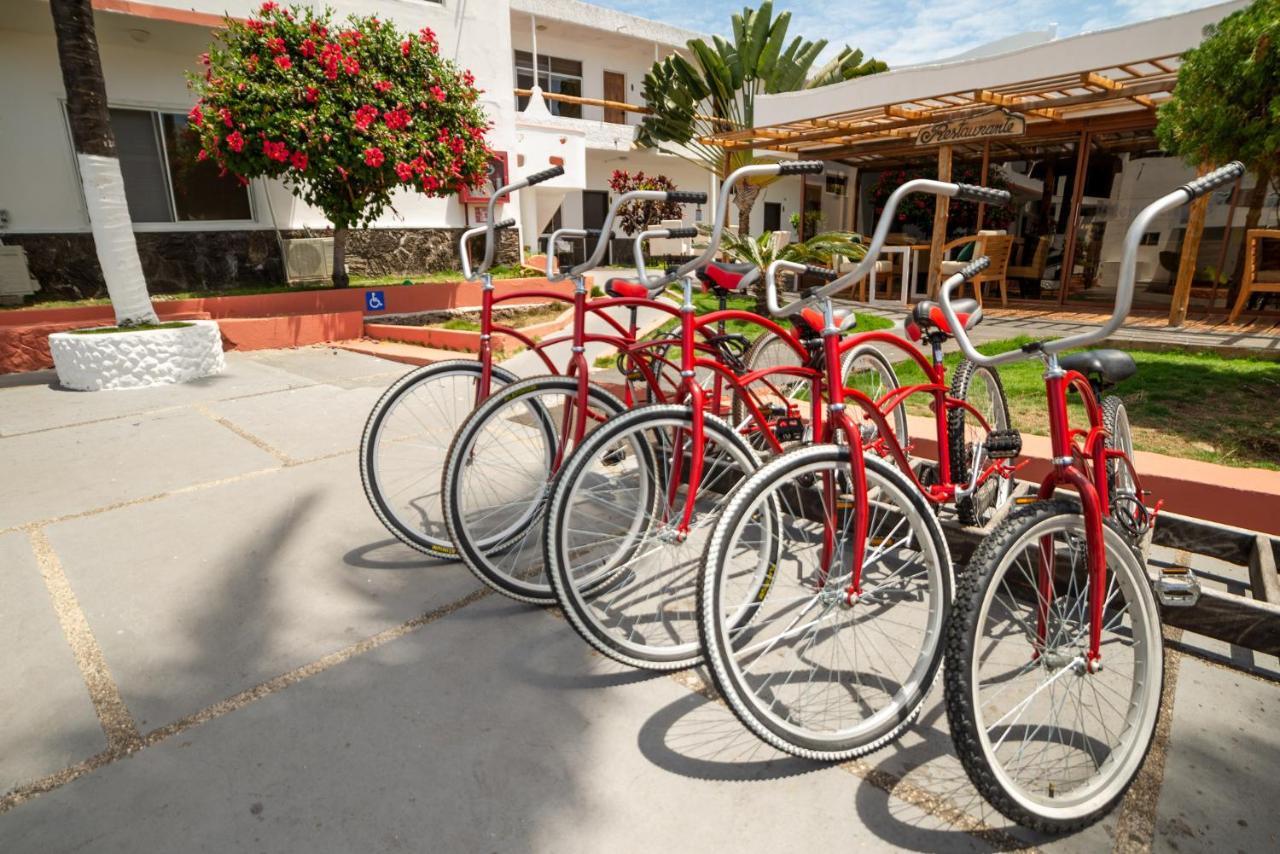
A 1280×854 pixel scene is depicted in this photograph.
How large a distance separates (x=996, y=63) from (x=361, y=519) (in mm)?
9521

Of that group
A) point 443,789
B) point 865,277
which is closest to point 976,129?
point 865,277

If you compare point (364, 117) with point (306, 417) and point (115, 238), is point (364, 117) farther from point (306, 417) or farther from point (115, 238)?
point (306, 417)

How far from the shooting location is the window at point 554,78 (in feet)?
65.5

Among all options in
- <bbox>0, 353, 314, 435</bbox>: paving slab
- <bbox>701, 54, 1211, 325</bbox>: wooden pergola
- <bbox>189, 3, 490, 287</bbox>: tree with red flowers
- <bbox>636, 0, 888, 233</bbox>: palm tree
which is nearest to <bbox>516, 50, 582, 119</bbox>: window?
<bbox>636, 0, 888, 233</bbox>: palm tree

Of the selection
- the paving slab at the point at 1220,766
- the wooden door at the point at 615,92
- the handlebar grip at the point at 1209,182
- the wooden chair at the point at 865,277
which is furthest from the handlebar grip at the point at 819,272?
the wooden door at the point at 615,92

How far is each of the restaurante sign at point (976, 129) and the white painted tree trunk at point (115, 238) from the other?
922cm

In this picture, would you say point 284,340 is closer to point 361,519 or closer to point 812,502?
point 361,519

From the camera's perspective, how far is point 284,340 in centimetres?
766

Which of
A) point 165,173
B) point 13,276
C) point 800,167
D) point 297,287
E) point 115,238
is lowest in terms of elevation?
point 297,287

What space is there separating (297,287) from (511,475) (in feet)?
25.3

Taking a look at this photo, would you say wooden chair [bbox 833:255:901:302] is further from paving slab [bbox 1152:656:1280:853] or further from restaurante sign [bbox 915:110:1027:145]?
paving slab [bbox 1152:656:1280:853]

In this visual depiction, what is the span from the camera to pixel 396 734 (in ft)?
6.13

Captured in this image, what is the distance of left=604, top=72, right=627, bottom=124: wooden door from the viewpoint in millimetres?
21672

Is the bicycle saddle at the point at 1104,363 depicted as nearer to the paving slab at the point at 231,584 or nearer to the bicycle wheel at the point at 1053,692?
the bicycle wheel at the point at 1053,692
